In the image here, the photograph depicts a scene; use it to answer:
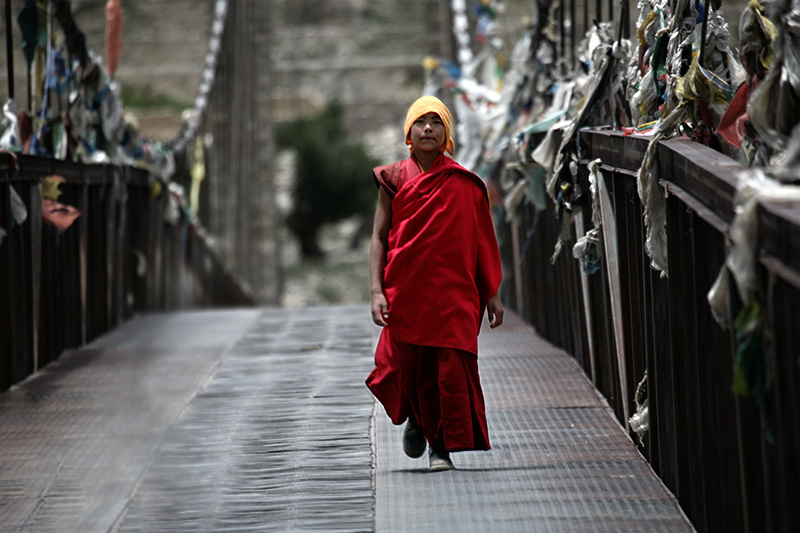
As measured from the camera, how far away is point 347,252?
2830 centimetres

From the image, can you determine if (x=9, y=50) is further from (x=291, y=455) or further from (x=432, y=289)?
(x=432, y=289)

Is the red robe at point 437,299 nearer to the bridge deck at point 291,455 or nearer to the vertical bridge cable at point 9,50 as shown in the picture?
the bridge deck at point 291,455

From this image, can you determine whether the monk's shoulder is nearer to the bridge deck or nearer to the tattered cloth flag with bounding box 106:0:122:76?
the bridge deck

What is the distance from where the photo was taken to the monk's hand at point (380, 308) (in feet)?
8.89

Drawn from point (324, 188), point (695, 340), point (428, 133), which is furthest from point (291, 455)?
point (324, 188)

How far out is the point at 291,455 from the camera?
2.95 meters

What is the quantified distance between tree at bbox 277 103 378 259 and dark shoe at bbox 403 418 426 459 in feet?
78.4

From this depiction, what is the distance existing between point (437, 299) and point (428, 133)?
401mm

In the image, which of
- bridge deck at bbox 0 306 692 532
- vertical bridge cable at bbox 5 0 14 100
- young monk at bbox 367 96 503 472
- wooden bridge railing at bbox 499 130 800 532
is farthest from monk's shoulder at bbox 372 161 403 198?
vertical bridge cable at bbox 5 0 14 100

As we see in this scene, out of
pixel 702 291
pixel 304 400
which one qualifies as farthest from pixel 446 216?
pixel 304 400

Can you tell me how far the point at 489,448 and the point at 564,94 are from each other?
84.8 inches

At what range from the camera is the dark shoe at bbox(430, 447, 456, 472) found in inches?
108

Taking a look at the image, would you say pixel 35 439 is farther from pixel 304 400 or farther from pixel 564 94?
pixel 564 94

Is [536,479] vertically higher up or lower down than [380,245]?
lower down
